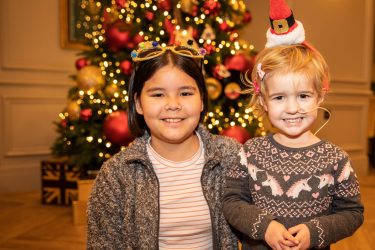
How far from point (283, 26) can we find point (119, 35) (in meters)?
1.90

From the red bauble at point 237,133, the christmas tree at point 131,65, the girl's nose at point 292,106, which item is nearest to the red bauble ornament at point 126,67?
the christmas tree at point 131,65

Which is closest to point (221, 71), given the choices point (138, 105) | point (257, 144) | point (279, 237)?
point (138, 105)

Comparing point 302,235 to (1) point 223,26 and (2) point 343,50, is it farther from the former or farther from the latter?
(2) point 343,50

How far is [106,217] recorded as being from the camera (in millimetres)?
1409

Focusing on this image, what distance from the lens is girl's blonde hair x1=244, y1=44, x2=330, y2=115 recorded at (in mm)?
1136

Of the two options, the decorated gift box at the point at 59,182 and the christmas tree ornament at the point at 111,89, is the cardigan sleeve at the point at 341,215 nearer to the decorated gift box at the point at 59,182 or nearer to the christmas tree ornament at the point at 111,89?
the christmas tree ornament at the point at 111,89

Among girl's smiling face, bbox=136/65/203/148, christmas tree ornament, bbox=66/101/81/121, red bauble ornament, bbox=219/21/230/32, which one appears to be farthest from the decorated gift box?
girl's smiling face, bbox=136/65/203/148

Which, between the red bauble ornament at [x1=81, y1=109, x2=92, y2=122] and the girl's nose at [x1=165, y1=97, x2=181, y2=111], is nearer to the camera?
the girl's nose at [x1=165, y1=97, x2=181, y2=111]

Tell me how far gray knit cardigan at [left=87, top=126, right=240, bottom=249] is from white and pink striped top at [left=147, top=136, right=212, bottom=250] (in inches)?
1.3

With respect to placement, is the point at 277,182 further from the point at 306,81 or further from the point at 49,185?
the point at 49,185

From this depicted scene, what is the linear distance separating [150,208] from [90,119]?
1.81 meters

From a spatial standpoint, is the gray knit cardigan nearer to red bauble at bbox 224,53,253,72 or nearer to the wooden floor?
the wooden floor

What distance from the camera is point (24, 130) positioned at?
A: 380 centimetres

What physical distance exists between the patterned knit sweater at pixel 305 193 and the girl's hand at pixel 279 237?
0.06 ft
